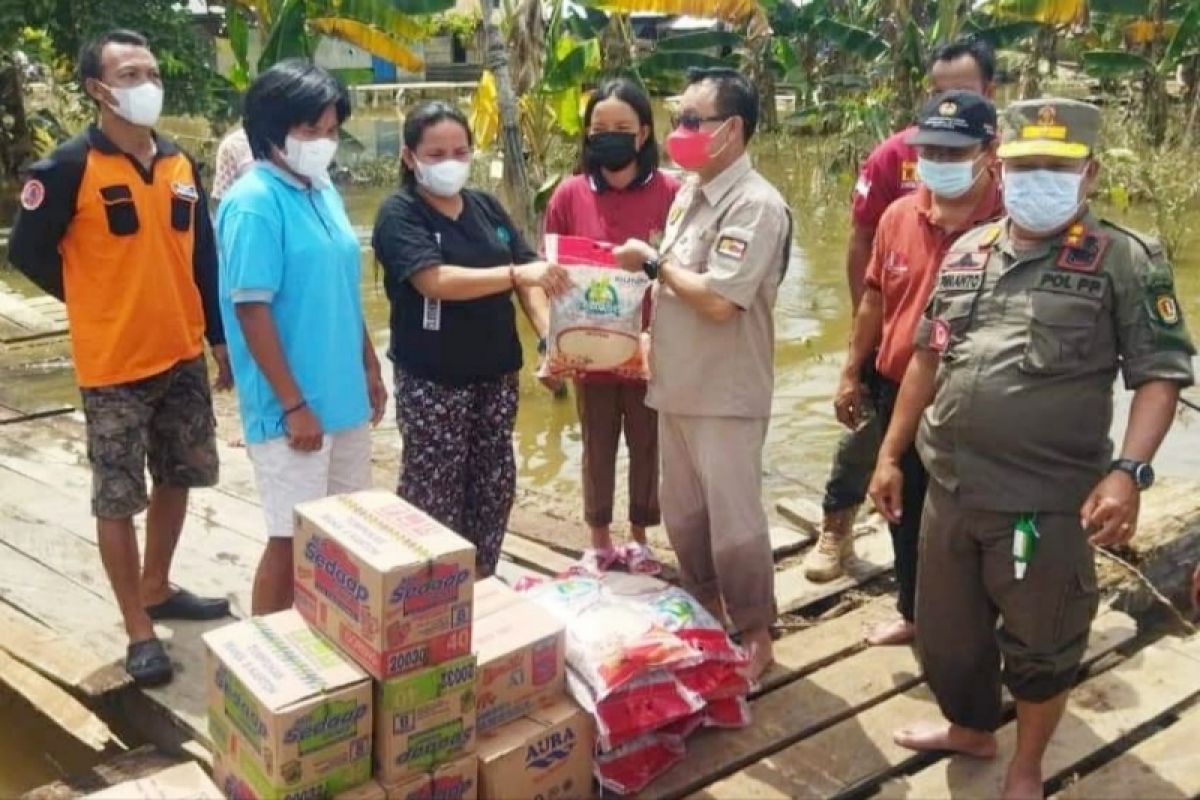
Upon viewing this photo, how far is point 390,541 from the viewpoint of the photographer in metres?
2.69

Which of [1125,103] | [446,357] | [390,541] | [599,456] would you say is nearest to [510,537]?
[599,456]

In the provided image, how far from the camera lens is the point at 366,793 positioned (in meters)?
2.67

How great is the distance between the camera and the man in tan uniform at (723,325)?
131 inches

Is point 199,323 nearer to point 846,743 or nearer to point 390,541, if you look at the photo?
point 390,541

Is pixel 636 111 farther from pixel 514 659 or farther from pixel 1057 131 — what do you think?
pixel 514 659

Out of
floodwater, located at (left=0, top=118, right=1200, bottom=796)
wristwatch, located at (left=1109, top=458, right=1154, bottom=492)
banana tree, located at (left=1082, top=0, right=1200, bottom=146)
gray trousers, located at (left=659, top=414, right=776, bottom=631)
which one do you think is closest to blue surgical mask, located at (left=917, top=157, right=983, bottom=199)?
gray trousers, located at (left=659, top=414, right=776, bottom=631)

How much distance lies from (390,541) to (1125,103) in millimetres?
19496

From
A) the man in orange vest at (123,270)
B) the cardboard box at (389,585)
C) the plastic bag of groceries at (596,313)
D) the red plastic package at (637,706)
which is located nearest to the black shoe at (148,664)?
the man in orange vest at (123,270)

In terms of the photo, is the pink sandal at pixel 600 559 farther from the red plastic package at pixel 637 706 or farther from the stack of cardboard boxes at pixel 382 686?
the stack of cardboard boxes at pixel 382 686

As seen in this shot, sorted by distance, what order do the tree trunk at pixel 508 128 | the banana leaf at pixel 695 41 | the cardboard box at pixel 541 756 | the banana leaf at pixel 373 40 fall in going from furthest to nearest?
the banana leaf at pixel 695 41, the banana leaf at pixel 373 40, the tree trunk at pixel 508 128, the cardboard box at pixel 541 756

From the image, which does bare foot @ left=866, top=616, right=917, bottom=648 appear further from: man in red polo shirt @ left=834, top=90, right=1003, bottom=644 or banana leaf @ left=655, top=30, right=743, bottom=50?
banana leaf @ left=655, top=30, right=743, bottom=50

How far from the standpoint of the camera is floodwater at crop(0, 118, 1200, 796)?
403 cm

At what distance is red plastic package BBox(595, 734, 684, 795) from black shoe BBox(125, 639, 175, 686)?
1.36m

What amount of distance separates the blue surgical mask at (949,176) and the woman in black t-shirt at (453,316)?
3.44 ft
